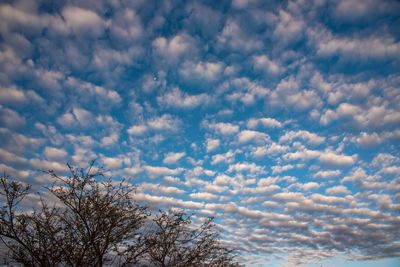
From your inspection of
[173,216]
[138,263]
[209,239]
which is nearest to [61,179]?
[138,263]

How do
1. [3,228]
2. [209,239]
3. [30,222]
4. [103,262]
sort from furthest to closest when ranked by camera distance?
[209,239] < [103,262] < [30,222] < [3,228]

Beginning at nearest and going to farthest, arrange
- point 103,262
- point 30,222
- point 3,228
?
point 3,228 < point 30,222 < point 103,262

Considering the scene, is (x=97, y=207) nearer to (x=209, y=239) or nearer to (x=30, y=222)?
→ (x=30, y=222)

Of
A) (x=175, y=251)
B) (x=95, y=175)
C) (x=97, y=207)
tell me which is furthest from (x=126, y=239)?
(x=175, y=251)

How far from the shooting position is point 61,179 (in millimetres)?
16609

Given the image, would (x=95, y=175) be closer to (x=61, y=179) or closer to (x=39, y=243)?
(x=61, y=179)

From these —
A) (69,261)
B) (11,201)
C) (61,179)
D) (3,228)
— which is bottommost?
(69,261)

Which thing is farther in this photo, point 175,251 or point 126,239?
point 175,251

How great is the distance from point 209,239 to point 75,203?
10.4 m

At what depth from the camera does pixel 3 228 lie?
48.5 ft

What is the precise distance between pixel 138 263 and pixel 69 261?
4098mm

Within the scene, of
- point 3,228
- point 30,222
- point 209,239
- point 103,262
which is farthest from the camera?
point 209,239

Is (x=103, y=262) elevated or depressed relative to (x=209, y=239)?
depressed

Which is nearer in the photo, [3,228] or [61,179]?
[3,228]
